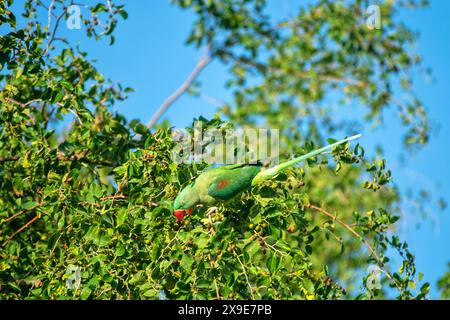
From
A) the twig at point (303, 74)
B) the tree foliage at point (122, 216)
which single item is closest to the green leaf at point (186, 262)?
the tree foliage at point (122, 216)

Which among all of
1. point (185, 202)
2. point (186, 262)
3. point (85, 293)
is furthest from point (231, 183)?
point (85, 293)

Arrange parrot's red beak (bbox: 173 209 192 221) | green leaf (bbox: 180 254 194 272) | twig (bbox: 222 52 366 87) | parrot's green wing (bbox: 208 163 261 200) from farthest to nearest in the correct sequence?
twig (bbox: 222 52 366 87) < parrot's green wing (bbox: 208 163 261 200) < parrot's red beak (bbox: 173 209 192 221) < green leaf (bbox: 180 254 194 272)

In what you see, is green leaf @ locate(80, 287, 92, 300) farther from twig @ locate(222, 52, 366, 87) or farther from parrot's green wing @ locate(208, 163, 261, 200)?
twig @ locate(222, 52, 366, 87)

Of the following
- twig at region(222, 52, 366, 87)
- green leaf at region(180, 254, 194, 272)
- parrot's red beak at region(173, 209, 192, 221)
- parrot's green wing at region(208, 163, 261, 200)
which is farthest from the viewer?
twig at region(222, 52, 366, 87)

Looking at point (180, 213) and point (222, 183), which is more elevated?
point (222, 183)

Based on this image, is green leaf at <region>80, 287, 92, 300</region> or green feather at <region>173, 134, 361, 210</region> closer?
green leaf at <region>80, 287, 92, 300</region>

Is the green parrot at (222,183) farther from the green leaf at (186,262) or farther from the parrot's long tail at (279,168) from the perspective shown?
the green leaf at (186,262)

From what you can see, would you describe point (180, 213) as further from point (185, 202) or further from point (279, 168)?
point (279, 168)

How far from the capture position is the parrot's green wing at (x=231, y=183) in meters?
4.04

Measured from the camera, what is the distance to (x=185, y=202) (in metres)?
3.96

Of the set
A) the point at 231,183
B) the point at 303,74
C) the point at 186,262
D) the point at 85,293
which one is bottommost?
the point at 85,293

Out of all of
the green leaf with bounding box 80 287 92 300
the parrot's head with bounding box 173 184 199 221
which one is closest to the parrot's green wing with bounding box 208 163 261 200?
the parrot's head with bounding box 173 184 199 221

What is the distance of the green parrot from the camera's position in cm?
399

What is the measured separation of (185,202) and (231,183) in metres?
0.29
